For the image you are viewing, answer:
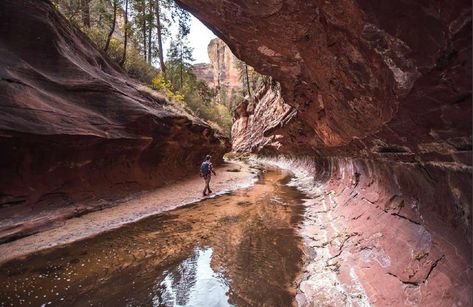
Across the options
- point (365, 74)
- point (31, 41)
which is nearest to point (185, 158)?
point (31, 41)

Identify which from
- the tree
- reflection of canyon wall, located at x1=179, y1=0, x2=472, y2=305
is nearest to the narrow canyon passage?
reflection of canyon wall, located at x1=179, y1=0, x2=472, y2=305

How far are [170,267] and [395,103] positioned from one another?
5.60 metres

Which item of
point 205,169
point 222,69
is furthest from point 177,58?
point 222,69

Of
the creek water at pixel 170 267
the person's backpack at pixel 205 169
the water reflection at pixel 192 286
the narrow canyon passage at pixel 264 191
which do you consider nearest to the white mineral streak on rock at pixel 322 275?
the narrow canyon passage at pixel 264 191

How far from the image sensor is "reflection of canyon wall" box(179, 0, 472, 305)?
339 cm

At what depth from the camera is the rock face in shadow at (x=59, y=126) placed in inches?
347

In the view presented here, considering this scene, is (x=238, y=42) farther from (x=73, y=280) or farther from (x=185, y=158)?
(x=185, y=158)

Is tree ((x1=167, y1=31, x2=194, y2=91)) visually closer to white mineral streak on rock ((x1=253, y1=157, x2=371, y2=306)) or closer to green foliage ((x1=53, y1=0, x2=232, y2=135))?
green foliage ((x1=53, y1=0, x2=232, y2=135))

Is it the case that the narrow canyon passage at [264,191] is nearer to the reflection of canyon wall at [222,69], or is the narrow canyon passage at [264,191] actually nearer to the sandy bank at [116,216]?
the sandy bank at [116,216]

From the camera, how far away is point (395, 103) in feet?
15.6

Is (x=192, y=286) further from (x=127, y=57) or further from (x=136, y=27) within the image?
(x=136, y=27)

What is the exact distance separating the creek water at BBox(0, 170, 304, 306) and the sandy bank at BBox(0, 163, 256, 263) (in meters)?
0.51

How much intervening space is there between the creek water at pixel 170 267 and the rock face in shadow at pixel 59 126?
2.68 metres

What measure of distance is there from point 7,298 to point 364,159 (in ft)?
30.8
